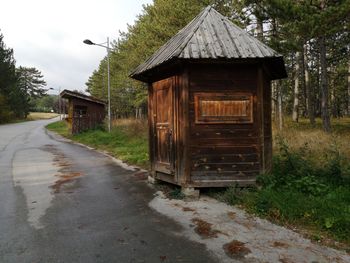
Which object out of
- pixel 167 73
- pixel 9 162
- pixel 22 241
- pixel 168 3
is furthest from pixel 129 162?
pixel 168 3

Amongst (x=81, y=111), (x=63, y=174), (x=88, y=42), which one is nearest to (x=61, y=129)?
(x=81, y=111)

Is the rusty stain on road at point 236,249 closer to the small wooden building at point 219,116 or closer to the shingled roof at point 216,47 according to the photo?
the small wooden building at point 219,116

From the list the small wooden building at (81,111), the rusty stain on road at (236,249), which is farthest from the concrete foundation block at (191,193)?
the small wooden building at (81,111)

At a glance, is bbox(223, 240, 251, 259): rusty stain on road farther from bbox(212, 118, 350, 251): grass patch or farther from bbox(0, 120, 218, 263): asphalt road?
bbox(212, 118, 350, 251): grass patch

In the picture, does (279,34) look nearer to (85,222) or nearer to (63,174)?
(63,174)

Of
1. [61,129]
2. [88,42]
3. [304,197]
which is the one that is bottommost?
[304,197]

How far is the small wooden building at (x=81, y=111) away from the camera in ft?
100

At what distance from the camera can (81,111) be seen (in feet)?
105

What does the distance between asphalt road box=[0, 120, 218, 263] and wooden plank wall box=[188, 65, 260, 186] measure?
4.96 feet

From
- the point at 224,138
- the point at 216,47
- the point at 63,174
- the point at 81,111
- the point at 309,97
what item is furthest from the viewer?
the point at 81,111

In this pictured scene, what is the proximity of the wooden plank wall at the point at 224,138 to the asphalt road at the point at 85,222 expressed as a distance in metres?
1.51

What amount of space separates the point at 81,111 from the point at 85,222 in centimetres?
2683

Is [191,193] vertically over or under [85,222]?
over

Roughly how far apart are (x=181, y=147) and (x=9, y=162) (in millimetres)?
8986
